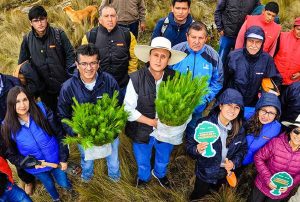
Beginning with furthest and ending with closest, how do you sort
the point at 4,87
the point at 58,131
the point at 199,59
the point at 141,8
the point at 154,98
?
the point at 141,8
the point at 199,59
the point at 4,87
the point at 58,131
the point at 154,98

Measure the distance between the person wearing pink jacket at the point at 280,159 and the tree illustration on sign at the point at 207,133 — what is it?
60 centimetres

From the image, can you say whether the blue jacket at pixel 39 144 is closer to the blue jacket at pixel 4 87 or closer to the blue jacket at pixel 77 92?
the blue jacket at pixel 77 92

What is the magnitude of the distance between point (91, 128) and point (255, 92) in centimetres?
246

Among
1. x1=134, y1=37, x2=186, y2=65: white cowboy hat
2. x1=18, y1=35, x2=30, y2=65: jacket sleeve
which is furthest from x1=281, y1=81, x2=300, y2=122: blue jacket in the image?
x1=18, y1=35, x2=30, y2=65: jacket sleeve

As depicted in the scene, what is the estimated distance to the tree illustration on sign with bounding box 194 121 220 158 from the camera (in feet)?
10.1

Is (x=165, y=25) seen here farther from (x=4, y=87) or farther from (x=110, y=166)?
(x=4, y=87)

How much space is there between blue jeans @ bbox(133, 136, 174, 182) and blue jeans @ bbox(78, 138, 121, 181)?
25cm

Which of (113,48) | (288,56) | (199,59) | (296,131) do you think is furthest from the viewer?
(288,56)

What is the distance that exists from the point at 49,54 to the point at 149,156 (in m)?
2.11

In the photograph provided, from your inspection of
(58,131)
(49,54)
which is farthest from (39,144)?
(49,54)

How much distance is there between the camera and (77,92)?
3248 mm

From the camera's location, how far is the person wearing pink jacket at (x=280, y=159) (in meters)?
3.04

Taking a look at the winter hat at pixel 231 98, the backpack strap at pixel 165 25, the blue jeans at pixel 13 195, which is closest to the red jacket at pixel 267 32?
the backpack strap at pixel 165 25

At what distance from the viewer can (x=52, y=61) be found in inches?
169
